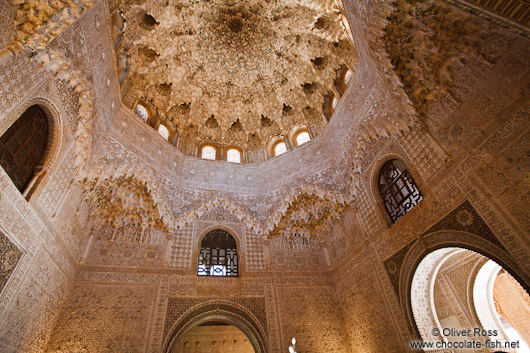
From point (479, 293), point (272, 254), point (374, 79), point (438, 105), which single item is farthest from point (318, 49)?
point (479, 293)

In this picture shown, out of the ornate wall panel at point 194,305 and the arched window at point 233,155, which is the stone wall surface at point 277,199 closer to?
the ornate wall panel at point 194,305

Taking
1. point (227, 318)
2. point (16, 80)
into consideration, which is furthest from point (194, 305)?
point (16, 80)

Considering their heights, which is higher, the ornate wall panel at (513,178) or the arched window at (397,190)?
the arched window at (397,190)

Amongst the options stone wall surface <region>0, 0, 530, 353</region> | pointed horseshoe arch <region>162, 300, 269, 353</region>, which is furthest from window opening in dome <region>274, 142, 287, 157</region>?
pointed horseshoe arch <region>162, 300, 269, 353</region>

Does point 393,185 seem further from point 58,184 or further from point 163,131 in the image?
point 163,131

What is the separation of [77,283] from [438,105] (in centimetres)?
786

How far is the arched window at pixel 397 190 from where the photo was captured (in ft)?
18.2

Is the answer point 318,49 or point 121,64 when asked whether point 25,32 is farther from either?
point 318,49

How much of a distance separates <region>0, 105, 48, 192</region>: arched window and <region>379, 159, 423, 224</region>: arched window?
6.57 meters

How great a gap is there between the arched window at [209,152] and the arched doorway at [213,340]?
5.26 metres

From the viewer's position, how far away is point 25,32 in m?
3.77

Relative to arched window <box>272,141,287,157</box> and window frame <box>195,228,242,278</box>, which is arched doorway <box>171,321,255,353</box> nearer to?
window frame <box>195,228,242,278</box>

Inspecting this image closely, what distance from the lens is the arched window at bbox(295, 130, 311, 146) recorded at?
9159 mm

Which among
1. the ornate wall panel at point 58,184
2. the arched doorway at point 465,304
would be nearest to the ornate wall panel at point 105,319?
the ornate wall panel at point 58,184
